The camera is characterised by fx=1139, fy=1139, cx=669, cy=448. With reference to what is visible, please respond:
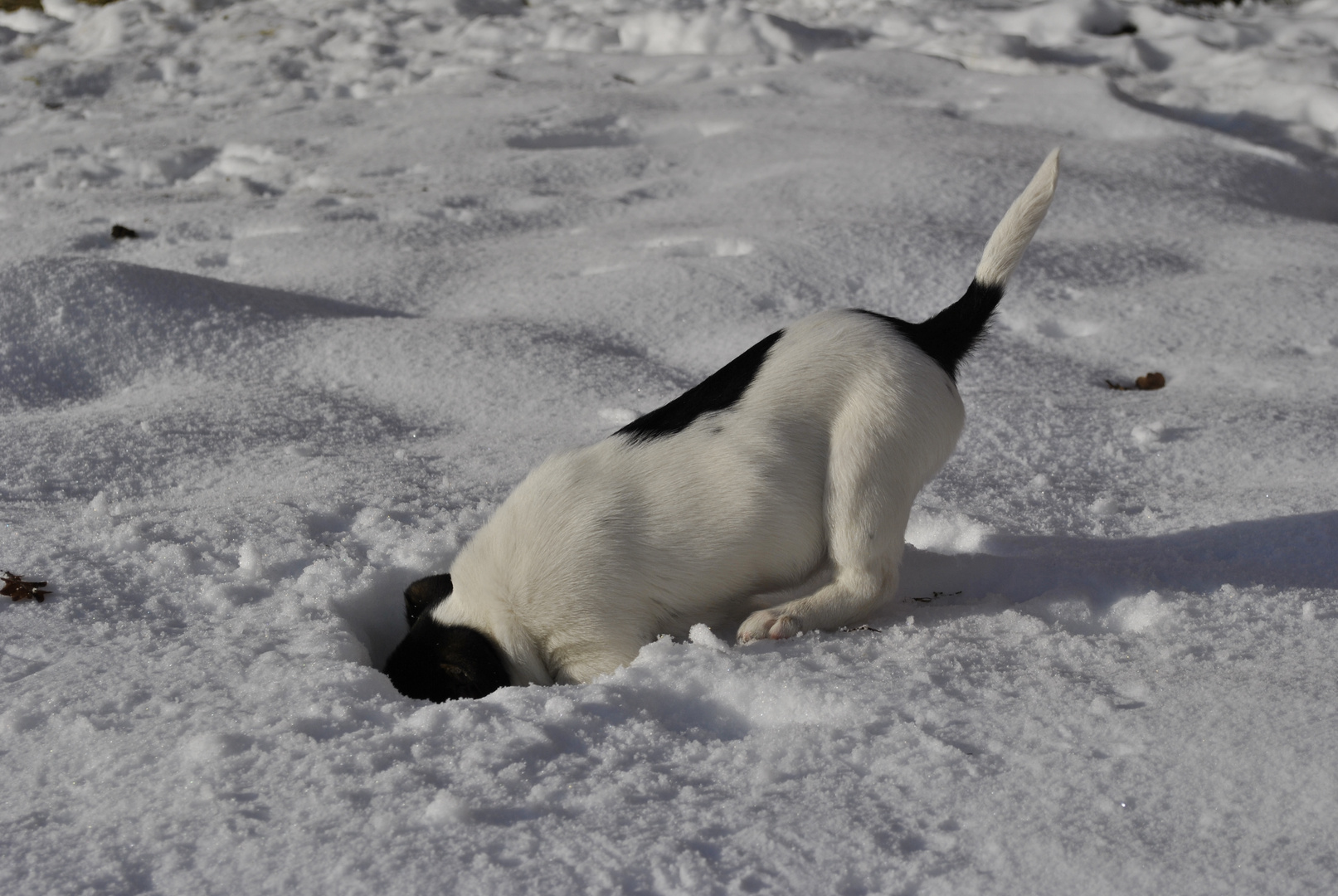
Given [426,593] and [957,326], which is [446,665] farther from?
[957,326]

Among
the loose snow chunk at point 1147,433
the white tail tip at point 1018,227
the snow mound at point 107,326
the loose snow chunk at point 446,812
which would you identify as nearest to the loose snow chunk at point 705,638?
the loose snow chunk at point 446,812

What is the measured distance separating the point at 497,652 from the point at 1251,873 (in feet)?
4.31

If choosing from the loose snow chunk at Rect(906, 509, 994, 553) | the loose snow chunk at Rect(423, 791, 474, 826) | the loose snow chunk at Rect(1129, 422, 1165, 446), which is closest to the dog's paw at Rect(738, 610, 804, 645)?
the loose snow chunk at Rect(906, 509, 994, 553)

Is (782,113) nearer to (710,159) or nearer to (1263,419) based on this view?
(710,159)

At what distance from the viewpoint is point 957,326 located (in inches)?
99.3

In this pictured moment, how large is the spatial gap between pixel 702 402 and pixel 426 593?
70 cm

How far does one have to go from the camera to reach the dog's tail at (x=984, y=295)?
97.6 inches

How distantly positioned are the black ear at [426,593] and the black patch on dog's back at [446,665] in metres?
0.10

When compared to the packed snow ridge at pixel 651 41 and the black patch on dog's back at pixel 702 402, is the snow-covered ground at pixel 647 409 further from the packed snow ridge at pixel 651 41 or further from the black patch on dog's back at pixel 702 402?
the black patch on dog's back at pixel 702 402

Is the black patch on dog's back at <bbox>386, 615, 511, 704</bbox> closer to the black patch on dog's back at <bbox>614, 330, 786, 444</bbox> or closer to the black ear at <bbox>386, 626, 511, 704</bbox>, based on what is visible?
the black ear at <bbox>386, 626, 511, 704</bbox>

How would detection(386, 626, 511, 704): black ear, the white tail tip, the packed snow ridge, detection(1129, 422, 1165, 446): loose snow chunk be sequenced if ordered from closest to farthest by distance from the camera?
detection(386, 626, 511, 704): black ear < the white tail tip < detection(1129, 422, 1165, 446): loose snow chunk < the packed snow ridge

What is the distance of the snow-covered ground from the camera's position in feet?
5.39

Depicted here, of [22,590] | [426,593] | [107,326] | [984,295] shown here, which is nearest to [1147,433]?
[984,295]

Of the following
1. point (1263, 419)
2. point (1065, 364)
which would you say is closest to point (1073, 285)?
point (1065, 364)
